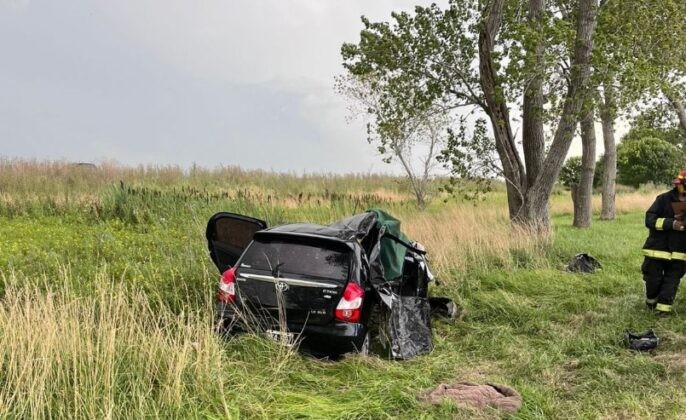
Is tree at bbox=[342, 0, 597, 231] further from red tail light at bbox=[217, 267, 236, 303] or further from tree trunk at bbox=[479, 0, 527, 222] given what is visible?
red tail light at bbox=[217, 267, 236, 303]

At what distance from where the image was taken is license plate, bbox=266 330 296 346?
518 cm

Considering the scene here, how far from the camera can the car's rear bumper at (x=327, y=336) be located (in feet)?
17.2

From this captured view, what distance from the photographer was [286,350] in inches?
203

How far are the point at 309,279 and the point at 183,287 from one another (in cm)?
296

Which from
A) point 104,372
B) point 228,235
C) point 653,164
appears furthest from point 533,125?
point 653,164

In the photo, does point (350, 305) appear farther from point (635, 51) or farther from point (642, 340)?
point (635, 51)

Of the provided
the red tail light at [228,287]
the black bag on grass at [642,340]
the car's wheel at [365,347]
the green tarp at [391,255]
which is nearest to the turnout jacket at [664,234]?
the black bag on grass at [642,340]

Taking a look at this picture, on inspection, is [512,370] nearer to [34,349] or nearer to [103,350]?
[103,350]

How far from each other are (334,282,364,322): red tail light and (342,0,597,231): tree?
708 centimetres

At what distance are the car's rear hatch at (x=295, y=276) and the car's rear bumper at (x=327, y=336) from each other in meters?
0.07

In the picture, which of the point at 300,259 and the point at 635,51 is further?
the point at 635,51

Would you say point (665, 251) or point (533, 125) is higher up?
point (533, 125)

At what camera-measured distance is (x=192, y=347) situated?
14.9ft

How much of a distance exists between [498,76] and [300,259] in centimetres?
759
